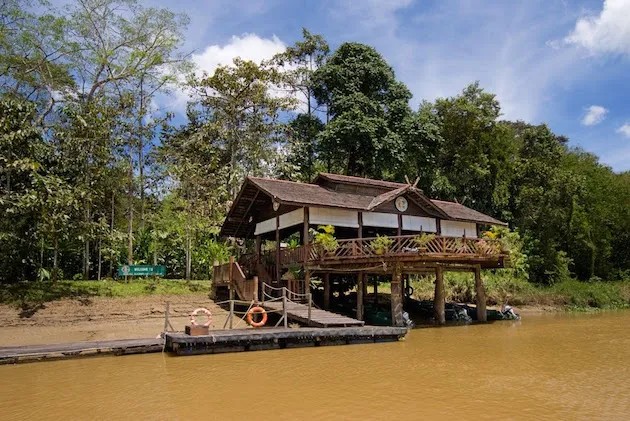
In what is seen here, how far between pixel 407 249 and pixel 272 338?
21.3 ft

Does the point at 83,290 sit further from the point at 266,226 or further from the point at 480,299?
the point at 480,299

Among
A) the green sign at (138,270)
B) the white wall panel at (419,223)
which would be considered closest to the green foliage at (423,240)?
the white wall panel at (419,223)

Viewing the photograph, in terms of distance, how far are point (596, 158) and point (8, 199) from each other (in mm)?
45027

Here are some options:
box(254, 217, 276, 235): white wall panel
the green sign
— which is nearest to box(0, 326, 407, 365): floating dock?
box(254, 217, 276, 235): white wall panel

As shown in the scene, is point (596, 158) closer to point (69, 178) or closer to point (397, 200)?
point (397, 200)

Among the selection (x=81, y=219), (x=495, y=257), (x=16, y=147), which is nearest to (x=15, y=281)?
(x=81, y=219)

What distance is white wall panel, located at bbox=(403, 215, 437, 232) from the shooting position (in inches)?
888

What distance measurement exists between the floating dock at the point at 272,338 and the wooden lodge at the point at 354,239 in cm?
193

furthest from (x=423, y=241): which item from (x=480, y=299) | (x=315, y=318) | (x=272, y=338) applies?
(x=272, y=338)

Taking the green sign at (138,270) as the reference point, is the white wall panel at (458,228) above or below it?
above

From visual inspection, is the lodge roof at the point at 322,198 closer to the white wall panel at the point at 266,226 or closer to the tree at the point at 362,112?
the white wall panel at the point at 266,226

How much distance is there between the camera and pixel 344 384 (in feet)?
31.6

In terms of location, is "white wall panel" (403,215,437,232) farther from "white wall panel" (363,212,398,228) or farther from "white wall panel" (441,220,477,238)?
"white wall panel" (441,220,477,238)

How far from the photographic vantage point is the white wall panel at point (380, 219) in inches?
850
